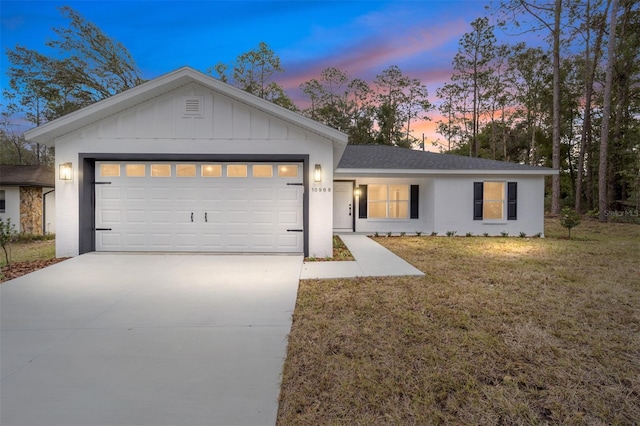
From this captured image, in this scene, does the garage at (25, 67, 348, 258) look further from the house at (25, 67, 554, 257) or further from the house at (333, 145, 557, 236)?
the house at (333, 145, 557, 236)

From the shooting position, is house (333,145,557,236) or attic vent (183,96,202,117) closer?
attic vent (183,96,202,117)

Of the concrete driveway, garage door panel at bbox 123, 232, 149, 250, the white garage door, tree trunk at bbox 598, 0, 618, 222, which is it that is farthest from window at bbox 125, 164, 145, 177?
tree trunk at bbox 598, 0, 618, 222

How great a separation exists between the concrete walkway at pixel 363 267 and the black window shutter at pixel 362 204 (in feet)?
15.3

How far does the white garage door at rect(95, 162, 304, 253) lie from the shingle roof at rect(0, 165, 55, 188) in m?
7.43

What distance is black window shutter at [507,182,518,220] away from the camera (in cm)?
1208

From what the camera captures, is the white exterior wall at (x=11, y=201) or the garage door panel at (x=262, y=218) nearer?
the garage door panel at (x=262, y=218)

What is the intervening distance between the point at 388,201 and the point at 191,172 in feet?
26.3

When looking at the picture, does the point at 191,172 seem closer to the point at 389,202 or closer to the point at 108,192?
the point at 108,192

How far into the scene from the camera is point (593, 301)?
4582 millimetres

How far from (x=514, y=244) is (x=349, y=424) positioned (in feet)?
33.2

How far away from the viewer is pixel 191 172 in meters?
8.01

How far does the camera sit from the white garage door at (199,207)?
26.1 feet

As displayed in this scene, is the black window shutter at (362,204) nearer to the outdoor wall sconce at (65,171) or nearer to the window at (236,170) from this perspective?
the window at (236,170)

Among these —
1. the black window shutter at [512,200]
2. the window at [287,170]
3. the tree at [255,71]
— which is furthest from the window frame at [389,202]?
the tree at [255,71]
